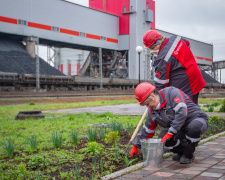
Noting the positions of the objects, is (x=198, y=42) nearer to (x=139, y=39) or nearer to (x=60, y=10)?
(x=139, y=39)

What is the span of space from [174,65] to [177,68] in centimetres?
6

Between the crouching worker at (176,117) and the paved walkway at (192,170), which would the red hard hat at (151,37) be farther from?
the paved walkway at (192,170)

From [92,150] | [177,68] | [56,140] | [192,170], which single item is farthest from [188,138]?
[56,140]

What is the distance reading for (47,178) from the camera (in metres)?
3.02

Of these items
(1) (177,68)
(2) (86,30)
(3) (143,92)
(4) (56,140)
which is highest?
Result: (2) (86,30)

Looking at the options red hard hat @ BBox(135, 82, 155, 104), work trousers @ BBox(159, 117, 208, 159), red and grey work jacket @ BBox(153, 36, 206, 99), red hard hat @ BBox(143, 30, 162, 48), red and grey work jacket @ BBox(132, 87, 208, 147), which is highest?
red hard hat @ BBox(143, 30, 162, 48)

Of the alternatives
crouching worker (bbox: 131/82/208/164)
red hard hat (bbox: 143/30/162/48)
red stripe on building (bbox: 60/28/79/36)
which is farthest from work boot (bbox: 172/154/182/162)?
red stripe on building (bbox: 60/28/79/36)

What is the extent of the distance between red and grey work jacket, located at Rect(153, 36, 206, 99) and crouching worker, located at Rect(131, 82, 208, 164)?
23.8 inches

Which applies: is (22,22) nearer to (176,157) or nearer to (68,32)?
(68,32)

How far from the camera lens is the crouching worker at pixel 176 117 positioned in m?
3.36

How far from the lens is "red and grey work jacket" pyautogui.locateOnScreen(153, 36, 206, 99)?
416cm

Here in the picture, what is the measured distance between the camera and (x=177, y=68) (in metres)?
4.23

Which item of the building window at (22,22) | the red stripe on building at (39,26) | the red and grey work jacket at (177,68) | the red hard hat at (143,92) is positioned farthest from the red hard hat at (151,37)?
the red stripe on building at (39,26)

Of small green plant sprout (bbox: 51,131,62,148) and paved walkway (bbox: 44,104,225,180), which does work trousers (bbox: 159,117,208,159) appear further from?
small green plant sprout (bbox: 51,131,62,148)
